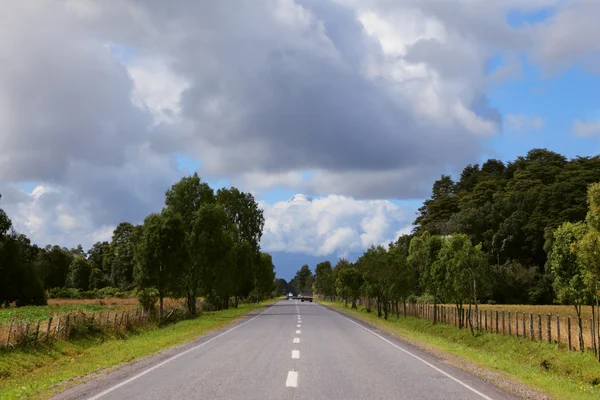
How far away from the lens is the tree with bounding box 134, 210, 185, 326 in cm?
3907

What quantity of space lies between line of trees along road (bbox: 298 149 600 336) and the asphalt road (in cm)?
909

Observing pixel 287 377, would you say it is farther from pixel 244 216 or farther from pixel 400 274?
pixel 244 216

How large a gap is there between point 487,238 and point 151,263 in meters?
69.3

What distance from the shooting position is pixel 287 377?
12516 mm

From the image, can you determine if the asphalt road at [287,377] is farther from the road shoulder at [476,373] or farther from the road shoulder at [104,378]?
the road shoulder at [476,373]

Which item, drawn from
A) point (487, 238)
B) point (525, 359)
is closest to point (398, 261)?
point (525, 359)

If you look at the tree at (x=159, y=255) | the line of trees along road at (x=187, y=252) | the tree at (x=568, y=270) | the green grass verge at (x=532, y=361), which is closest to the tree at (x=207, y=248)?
the line of trees along road at (x=187, y=252)

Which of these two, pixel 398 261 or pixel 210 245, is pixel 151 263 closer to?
pixel 210 245

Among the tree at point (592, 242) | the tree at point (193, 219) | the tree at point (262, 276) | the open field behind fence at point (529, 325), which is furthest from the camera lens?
the tree at point (262, 276)

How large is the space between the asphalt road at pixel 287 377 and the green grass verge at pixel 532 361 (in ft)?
5.41

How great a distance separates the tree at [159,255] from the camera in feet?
128

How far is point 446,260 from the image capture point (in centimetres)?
3972

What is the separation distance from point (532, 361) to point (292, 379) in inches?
653

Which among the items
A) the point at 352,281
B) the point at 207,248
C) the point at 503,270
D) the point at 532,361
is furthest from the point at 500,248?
the point at 532,361
